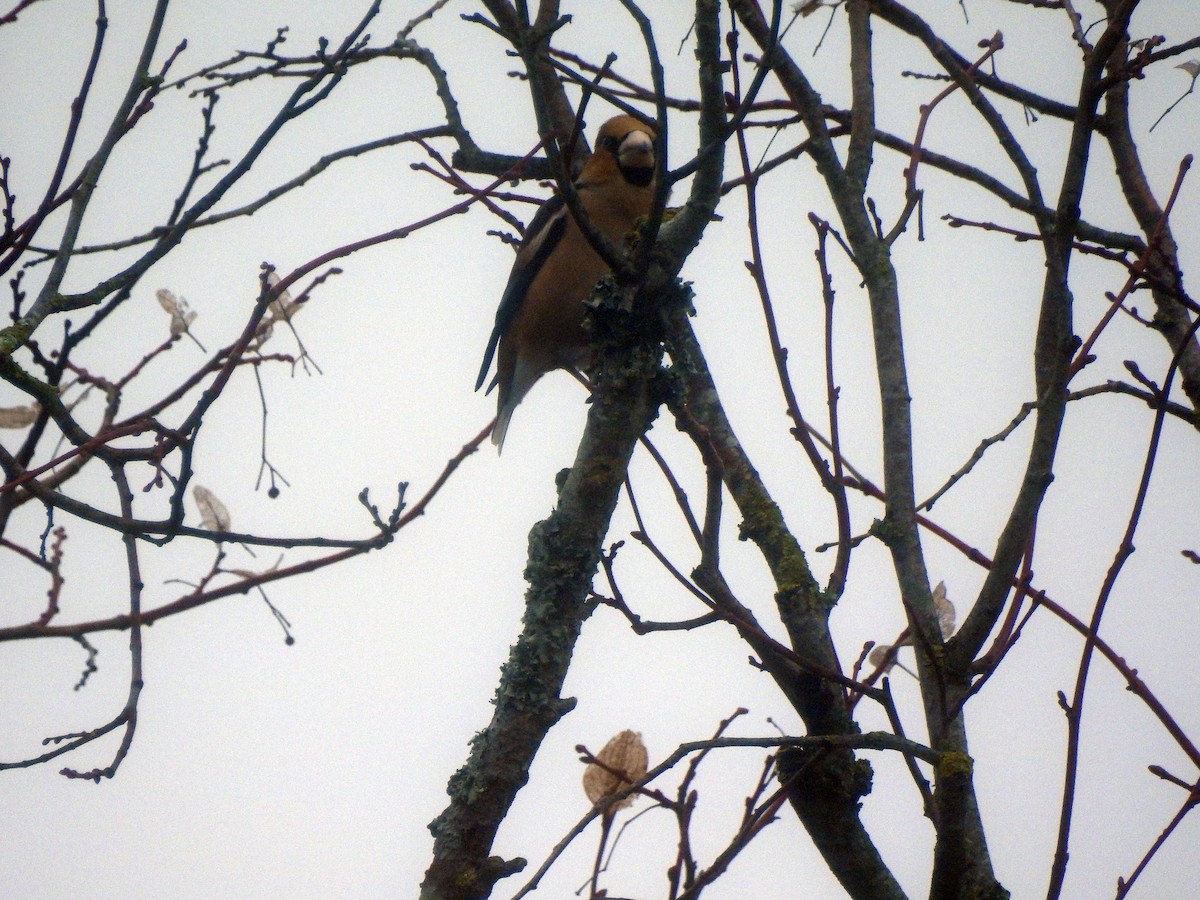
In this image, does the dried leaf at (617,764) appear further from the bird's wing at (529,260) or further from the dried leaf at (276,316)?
the bird's wing at (529,260)

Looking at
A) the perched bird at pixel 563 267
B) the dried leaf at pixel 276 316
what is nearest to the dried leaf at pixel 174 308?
the dried leaf at pixel 276 316

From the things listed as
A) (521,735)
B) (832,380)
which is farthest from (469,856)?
(832,380)

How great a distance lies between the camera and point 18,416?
2369 mm

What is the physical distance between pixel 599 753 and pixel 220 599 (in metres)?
0.80

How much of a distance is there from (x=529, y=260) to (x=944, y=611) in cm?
223

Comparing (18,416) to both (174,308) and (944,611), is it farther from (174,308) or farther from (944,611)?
(944,611)

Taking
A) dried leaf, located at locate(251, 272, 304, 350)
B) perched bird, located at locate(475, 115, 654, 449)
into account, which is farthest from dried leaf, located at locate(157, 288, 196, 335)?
perched bird, located at locate(475, 115, 654, 449)

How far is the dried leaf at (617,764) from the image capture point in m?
2.03

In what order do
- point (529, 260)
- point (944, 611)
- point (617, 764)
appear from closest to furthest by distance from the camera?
point (617, 764), point (944, 611), point (529, 260)

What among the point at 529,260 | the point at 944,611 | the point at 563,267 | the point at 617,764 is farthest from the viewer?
the point at 529,260

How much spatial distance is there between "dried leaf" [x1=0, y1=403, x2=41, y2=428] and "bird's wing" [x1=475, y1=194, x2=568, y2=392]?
6.12 feet

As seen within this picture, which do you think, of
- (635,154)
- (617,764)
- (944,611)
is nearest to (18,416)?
(617,764)

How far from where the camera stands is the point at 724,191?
85.6 inches

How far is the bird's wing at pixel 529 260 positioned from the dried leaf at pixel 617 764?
216cm
